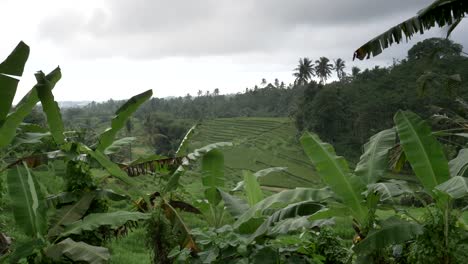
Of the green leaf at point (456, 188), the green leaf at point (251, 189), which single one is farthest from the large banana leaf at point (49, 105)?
the green leaf at point (456, 188)

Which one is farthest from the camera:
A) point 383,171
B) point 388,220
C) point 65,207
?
point 65,207

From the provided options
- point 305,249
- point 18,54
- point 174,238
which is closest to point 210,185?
point 174,238

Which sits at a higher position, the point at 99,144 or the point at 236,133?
the point at 99,144

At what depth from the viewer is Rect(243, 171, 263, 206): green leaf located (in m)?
3.27

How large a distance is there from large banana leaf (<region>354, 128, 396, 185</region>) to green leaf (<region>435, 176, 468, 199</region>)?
2.07 ft

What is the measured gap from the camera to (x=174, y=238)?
10.0ft

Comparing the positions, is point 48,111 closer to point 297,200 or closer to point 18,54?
point 18,54

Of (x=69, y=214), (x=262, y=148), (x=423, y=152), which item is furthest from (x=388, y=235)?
(x=262, y=148)

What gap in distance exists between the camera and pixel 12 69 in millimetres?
2801

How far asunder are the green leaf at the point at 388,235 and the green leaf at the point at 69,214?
1.87 meters

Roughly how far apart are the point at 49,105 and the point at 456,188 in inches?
101

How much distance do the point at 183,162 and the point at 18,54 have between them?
4.51 feet

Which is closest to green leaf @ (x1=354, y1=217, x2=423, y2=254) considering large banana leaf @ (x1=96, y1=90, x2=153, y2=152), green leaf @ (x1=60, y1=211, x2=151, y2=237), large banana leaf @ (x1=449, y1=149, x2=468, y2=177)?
large banana leaf @ (x1=449, y1=149, x2=468, y2=177)

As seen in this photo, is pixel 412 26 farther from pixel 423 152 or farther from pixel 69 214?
pixel 69 214
